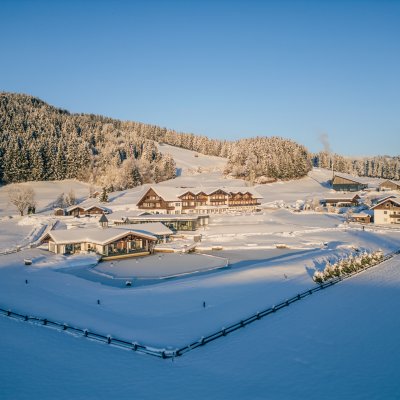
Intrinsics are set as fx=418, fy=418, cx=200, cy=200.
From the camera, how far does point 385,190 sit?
93.9 metres

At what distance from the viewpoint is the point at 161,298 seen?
80.7ft

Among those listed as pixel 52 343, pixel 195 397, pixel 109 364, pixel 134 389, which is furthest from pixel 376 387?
pixel 52 343

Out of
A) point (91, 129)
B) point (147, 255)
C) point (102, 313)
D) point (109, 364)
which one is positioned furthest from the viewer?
point (91, 129)

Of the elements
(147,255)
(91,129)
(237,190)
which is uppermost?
(91,129)

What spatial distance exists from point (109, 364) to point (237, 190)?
67.1 metres

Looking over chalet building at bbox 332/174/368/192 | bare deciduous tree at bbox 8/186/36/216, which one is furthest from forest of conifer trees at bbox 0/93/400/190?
bare deciduous tree at bbox 8/186/36/216

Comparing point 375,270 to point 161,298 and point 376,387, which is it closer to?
point 161,298

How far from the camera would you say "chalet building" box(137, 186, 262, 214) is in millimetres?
71000

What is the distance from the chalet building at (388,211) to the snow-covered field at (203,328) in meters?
19.9

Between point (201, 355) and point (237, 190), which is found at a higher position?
point (237, 190)

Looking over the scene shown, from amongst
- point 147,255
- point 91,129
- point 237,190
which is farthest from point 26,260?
point 91,129

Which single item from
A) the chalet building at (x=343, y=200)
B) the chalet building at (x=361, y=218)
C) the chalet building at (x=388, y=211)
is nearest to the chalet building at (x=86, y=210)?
the chalet building at (x=361, y=218)

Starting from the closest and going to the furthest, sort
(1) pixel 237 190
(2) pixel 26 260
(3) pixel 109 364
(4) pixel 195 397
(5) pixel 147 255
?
(4) pixel 195 397, (3) pixel 109 364, (2) pixel 26 260, (5) pixel 147 255, (1) pixel 237 190

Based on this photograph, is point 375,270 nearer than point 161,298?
No
